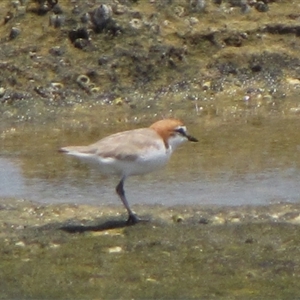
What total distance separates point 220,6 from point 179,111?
2.19 m

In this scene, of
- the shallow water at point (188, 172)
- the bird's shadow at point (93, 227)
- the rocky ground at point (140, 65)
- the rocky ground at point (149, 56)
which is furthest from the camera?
the rocky ground at point (149, 56)

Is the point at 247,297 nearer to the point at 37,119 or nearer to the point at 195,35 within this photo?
the point at 37,119

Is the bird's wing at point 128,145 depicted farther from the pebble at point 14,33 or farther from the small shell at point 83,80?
the pebble at point 14,33

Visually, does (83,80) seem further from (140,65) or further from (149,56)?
(149,56)

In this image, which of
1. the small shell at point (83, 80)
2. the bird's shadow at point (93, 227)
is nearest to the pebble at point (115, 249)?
the bird's shadow at point (93, 227)

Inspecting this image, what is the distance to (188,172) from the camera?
9.75 meters

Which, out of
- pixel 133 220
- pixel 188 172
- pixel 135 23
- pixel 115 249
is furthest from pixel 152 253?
pixel 135 23

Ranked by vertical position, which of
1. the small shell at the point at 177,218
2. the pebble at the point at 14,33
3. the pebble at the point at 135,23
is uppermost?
the pebble at the point at 135,23

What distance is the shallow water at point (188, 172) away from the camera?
9.01 metres

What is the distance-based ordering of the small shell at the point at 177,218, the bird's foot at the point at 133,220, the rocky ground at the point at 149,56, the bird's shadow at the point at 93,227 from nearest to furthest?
1. the bird's shadow at the point at 93,227
2. the bird's foot at the point at 133,220
3. the small shell at the point at 177,218
4. the rocky ground at the point at 149,56

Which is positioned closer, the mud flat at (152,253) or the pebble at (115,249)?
the mud flat at (152,253)

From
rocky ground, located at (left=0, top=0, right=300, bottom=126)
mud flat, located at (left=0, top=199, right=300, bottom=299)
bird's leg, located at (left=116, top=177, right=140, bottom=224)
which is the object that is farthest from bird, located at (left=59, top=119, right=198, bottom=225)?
rocky ground, located at (left=0, top=0, right=300, bottom=126)

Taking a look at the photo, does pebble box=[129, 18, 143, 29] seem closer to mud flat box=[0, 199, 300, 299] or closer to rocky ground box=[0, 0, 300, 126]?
rocky ground box=[0, 0, 300, 126]

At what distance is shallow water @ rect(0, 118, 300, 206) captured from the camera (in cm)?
901
